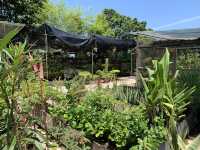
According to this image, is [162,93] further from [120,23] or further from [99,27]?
[120,23]

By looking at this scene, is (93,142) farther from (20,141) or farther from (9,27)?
(9,27)

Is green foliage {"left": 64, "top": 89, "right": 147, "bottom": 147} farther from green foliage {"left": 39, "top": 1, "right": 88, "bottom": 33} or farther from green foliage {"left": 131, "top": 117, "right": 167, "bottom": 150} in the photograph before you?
green foliage {"left": 39, "top": 1, "right": 88, "bottom": 33}

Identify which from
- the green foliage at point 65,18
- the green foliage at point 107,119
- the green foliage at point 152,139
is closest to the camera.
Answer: the green foliage at point 152,139

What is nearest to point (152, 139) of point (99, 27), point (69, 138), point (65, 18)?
point (69, 138)

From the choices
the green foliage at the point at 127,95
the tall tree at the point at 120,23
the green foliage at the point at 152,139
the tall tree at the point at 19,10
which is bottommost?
the green foliage at the point at 152,139

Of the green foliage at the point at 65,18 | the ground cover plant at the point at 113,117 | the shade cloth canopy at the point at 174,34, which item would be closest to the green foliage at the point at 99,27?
the green foliage at the point at 65,18

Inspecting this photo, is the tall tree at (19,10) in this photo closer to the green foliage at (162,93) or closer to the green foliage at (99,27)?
the green foliage at (162,93)

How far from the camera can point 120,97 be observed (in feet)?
18.9

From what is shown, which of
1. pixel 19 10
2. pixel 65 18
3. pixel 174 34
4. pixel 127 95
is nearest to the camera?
pixel 127 95

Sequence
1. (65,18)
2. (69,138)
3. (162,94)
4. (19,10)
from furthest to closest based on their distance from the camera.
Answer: (65,18)
(19,10)
(162,94)
(69,138)

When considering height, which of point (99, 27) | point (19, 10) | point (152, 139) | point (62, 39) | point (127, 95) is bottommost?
point (152, 139)

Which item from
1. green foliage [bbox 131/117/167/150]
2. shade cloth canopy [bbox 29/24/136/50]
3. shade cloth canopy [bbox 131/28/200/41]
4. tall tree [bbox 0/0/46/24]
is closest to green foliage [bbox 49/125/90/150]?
green foliage [bbox 131/117/167/150]

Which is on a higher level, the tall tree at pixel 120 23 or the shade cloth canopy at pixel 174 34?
the tall tree at pixel 120 23

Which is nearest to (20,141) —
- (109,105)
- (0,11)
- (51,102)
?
(109,105)
